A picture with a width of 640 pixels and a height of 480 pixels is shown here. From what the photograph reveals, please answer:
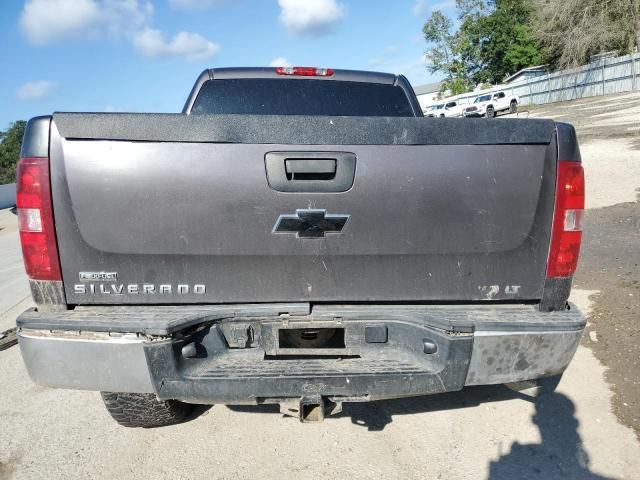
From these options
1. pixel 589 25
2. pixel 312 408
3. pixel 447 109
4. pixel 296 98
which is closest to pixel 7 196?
pixel 296 98

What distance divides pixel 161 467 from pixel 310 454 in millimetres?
826

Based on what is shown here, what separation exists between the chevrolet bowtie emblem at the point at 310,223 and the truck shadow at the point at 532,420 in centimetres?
143

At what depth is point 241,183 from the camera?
83.7 inches

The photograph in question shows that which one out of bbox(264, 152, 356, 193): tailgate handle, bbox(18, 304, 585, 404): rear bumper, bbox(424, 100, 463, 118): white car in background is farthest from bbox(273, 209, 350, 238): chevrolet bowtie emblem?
bbox(424, 100, 463, 118): white car in background

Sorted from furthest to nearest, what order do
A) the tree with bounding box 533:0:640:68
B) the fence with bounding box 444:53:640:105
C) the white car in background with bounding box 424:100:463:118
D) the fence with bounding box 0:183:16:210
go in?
1. the white car in background with bounding box 424:100:463:118
2. the tree with bounding box 533:0:640:68
3. the fence with bounding box 444:53:640:105
4. the fence with bounding box 0:183:16:210

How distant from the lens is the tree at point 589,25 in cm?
3221

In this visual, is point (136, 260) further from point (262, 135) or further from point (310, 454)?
point (310, 454)

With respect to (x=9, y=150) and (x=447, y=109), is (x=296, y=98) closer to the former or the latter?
(x=447, y=109)

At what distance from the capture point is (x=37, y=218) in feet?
6.96

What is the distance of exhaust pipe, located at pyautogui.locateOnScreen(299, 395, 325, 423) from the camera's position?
213 cm

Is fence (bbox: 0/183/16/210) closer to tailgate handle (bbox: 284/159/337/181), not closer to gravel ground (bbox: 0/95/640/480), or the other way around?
gravel ground (bbox: 0/95/640/480)

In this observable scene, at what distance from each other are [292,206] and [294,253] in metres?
0.22

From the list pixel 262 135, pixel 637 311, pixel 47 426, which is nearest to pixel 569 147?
pixel 262 135

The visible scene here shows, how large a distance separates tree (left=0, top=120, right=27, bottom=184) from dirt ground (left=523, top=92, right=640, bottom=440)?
4356 centimetres
